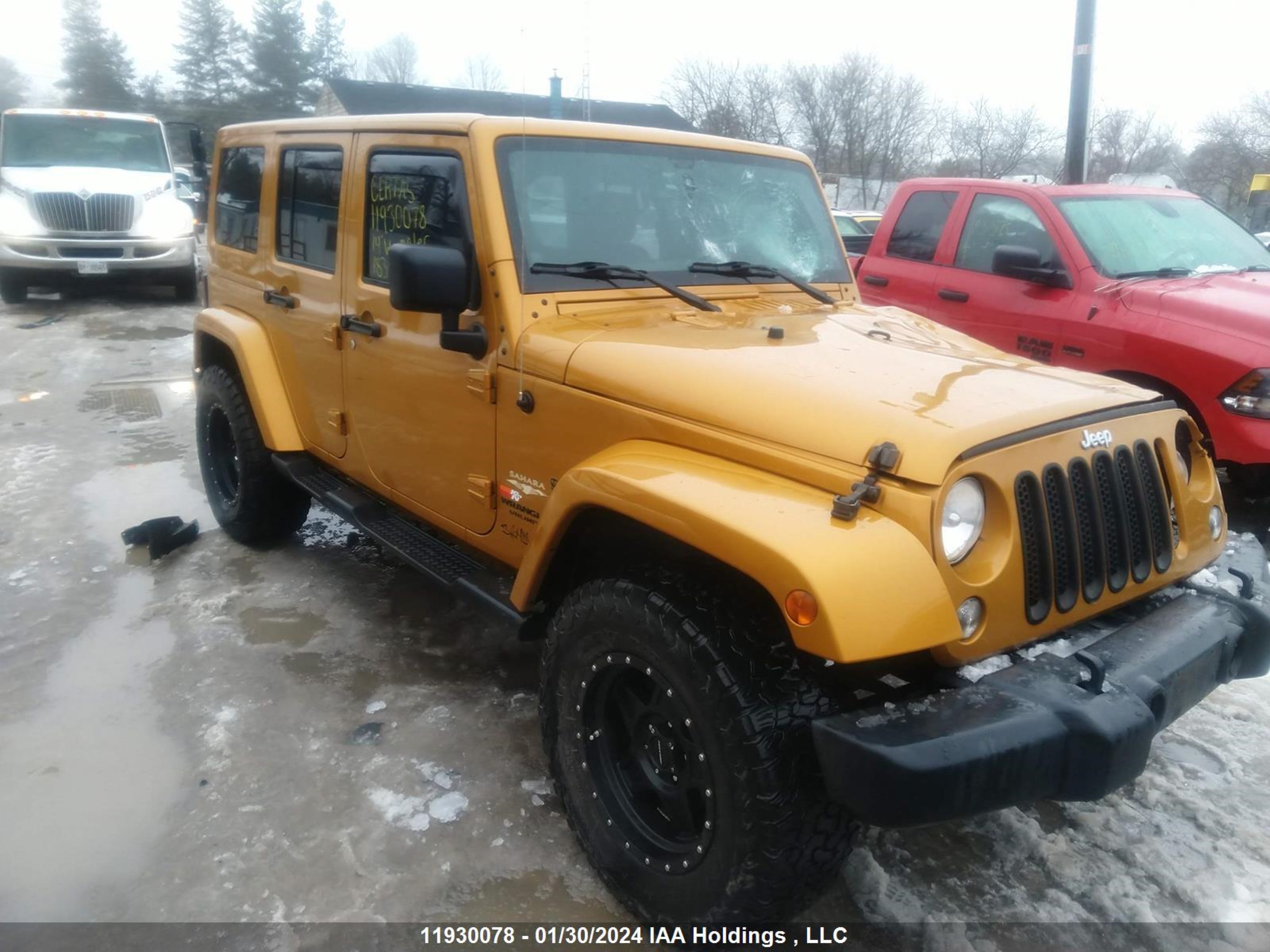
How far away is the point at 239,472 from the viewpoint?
4.60m

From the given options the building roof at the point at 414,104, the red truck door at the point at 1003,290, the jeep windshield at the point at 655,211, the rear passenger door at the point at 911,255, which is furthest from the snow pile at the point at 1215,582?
the building roof at the point at 414,104

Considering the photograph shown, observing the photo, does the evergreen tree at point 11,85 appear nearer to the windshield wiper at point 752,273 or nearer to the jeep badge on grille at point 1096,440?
the windshield wiper at point 752,273

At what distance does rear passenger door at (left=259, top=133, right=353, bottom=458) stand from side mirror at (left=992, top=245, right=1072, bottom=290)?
359cm

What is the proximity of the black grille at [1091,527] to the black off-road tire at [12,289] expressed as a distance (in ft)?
45.2

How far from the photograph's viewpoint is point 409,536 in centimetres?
354

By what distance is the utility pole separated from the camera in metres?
8.80

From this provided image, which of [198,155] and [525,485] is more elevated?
[198,155]

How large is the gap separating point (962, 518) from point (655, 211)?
1.62m

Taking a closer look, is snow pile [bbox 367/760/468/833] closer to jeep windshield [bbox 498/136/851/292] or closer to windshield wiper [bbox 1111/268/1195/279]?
jeep windshield [bbox 498/136/851/292]

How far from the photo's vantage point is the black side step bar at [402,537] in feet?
9.82

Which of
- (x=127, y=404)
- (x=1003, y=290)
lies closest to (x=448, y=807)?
(x=1003, y=290)

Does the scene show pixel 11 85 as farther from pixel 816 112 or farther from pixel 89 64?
pixel 816 112

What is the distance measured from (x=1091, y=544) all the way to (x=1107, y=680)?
1.17 feet

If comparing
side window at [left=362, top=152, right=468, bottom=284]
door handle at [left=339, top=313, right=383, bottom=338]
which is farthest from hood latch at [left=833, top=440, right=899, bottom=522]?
door handle at [left=339, top=313, right=383, bottom=338]
